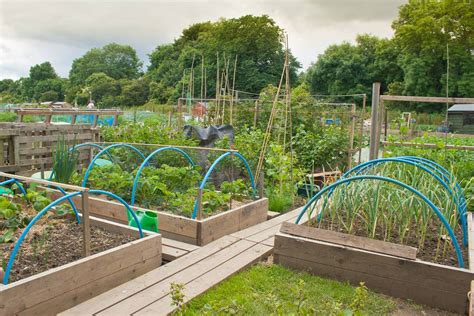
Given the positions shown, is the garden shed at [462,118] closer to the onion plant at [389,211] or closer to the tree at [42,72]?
the onion plant at [389,211]

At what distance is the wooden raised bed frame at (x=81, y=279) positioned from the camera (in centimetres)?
231

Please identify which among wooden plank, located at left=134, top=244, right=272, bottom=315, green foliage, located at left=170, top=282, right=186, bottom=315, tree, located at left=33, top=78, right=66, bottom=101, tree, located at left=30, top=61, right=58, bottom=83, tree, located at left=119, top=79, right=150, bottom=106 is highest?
tree, located at left=30, top=61, right=58, bottom=83

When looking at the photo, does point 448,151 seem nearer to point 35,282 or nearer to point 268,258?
point 268,258

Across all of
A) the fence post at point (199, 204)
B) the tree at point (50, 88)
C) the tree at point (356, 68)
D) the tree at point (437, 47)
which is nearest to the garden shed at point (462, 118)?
the tree at point (437, 47)

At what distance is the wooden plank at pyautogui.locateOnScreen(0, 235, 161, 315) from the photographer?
230 cm

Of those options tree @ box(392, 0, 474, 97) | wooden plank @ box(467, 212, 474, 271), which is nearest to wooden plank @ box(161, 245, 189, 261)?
wooden plank @ box(467, 212, 474, 271)

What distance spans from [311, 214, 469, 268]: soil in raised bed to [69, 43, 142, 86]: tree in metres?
67.0

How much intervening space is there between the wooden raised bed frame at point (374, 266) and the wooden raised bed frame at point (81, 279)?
113cm

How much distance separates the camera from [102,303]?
8.63 ft

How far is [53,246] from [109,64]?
232ft

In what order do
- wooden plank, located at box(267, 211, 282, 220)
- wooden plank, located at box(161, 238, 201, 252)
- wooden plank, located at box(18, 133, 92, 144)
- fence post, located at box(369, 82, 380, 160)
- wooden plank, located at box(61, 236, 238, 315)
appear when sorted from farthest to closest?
1. fence post, located at box(369, 82, 380, 160)
2. wooden plank, located at box(18, 133, 92, 144)
3. wooden plank, located at box(267, 211, 282, 220)
4. wooden plank, located at box(161, 238, 201, 252)
5. wooden plank, located at box(61, 236, 238, 315)

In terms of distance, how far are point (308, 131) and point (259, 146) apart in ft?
6.09

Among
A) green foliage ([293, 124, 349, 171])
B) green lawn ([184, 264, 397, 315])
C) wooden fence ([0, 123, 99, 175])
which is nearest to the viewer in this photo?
green lawn ([184, 264, 397, 315])

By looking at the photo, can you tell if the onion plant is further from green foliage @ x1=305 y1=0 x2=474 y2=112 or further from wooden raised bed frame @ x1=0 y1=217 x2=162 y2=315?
green foliage @ x1=305 y1=0 x2=474 y2=112
